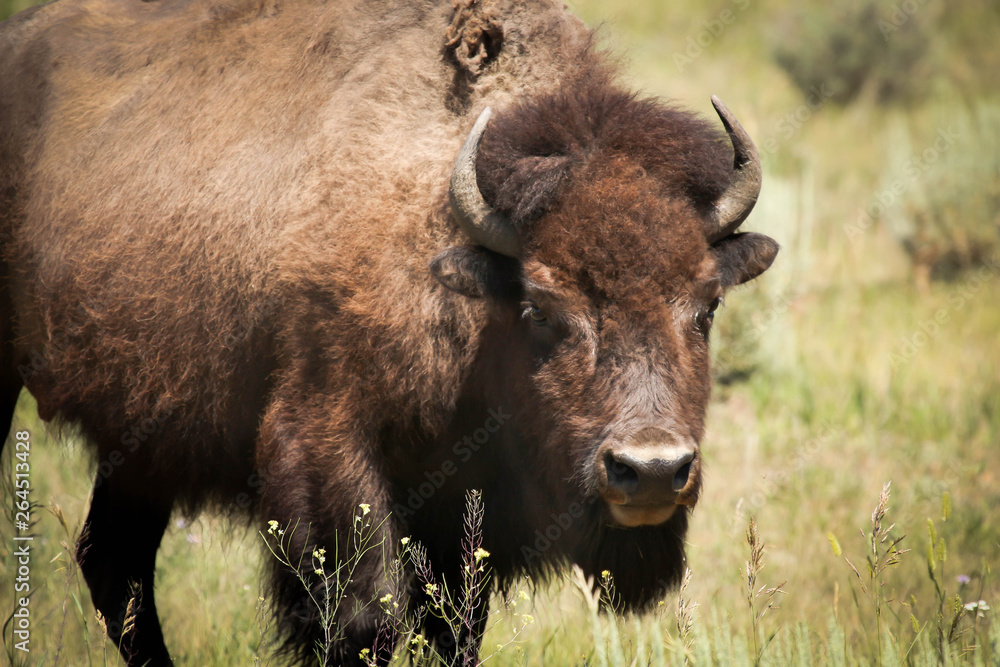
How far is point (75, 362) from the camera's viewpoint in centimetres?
439

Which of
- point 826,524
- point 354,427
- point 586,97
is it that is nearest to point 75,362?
point 354,427

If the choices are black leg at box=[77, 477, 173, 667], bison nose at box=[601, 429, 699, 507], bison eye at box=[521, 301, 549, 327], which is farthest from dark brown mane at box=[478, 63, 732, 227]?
black leg at box=[77, 477, 173, 667]

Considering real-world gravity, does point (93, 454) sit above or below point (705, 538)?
above

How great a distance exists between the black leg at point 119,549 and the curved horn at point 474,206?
261 cm

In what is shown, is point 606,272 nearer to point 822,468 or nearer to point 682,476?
point 682,476

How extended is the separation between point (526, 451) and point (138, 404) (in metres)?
1.96

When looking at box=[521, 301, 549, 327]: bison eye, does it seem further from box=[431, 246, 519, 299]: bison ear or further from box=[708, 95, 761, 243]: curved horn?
box=[708, 95, 761, 243]: curved horn

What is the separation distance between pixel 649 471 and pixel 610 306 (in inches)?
25.4

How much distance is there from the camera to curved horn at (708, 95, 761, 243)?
350 cm

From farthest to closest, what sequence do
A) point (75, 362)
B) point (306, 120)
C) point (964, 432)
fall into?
point (964, 432)
point (75, 362)
point (306, 120)

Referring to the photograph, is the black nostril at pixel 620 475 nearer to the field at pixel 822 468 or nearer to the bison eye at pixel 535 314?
the field at pixel 822 468

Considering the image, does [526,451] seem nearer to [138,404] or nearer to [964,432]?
[138,404]

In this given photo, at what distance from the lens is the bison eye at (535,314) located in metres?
3.34

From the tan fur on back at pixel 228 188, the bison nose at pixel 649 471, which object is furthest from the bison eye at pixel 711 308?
the tan fur on back at pixel 228 188
